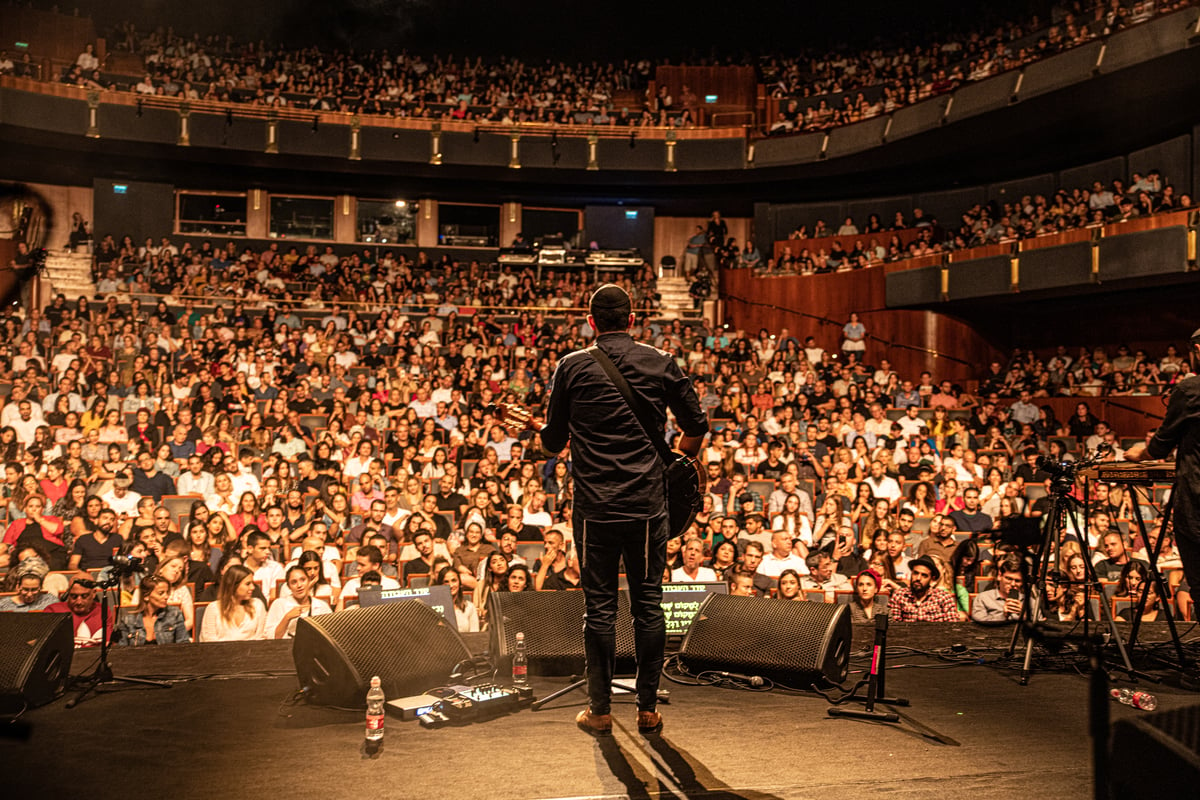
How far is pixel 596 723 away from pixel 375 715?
730 mm

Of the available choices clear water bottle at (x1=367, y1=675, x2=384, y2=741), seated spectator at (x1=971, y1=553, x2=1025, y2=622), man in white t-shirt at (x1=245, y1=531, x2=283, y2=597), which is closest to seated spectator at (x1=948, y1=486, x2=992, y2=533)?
seated spectator at (x1=971, y1=553, x2=1025, y2=622)

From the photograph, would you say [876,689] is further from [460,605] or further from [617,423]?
[460,605]

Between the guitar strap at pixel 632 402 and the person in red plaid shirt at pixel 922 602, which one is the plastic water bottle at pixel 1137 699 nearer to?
the guitar strap at pixel 632 402

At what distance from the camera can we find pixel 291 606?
5.54 metres

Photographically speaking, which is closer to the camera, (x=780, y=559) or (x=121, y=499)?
(x=780, y=559)

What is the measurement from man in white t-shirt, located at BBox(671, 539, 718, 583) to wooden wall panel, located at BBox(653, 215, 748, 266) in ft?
46.5

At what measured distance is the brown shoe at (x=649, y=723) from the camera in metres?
3.13

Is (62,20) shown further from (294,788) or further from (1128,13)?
(294,788)

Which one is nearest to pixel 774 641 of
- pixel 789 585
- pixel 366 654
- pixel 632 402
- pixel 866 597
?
pixel 632 402

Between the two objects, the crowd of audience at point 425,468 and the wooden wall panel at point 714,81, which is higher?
the wooden wall panel at point 714,81

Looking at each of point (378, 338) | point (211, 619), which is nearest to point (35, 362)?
point (378, 338)

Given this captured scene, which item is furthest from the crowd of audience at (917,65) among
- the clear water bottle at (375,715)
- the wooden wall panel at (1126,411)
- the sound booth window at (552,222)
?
the clear water bottle at (375,715)

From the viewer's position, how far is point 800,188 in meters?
18.3

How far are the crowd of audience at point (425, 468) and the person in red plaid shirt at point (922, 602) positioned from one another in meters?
0.01
